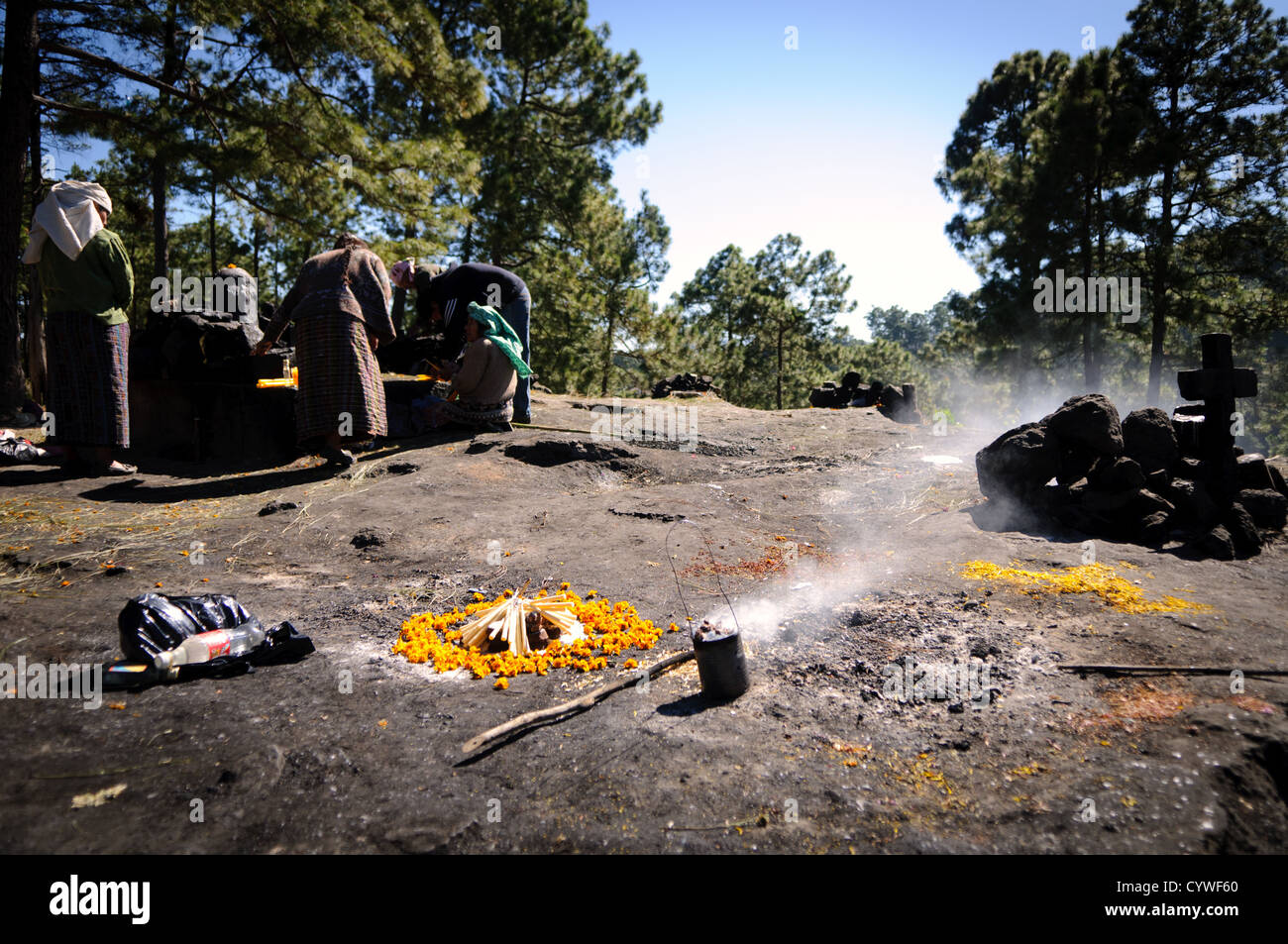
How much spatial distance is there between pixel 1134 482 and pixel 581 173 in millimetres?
15391

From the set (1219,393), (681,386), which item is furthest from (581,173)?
(1219,393)

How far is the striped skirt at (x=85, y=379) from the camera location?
18.5ft

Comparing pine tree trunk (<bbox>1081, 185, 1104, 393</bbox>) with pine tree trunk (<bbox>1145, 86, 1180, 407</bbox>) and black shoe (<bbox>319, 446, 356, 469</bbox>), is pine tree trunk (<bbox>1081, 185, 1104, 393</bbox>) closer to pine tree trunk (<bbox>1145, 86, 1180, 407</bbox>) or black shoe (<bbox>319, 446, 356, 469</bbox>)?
pine tree trunk (<bbox>1145, 86, 1180, 407</bbox>)

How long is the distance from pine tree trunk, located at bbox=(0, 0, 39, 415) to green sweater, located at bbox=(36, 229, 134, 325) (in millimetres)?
2809

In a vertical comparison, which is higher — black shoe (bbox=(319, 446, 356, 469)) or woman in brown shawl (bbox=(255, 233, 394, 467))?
woman in brown shawl (bbox=(255, 233, 394, 467))

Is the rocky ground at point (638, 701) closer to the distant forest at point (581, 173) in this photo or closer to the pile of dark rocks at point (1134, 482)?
the pile of dark rocks at point (1134, 482)

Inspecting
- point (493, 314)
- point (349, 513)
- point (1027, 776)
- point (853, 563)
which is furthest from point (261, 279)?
point (1027, 776)

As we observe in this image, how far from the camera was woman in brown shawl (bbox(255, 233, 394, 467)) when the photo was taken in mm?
6355

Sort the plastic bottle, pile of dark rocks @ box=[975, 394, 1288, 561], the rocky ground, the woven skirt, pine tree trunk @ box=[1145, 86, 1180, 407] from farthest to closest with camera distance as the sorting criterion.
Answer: pine tree trunk @ box=[1145, 86, 1180, 407], the woven skirt, pile of dark rocks @ box=[975, 394, 1288, 561], the plastic bottle, the rocky ground

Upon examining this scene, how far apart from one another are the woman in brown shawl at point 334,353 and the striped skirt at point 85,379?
4.41ft

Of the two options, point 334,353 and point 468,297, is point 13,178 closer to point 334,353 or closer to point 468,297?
point 334,353

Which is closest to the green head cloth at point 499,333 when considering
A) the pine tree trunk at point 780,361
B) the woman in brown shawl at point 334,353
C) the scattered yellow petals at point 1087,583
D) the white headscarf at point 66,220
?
the woman in brown shawl at point 334,353

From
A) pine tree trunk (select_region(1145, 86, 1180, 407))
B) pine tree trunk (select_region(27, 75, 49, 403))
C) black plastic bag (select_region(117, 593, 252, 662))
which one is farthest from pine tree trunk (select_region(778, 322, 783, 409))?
black plastic bag (select_region(117, 593, 252, 662))
